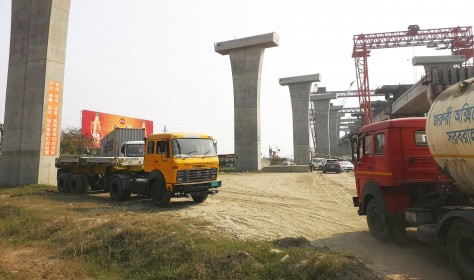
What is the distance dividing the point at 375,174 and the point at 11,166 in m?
21.2

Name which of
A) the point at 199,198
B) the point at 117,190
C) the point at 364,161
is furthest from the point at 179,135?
the point at 364,161

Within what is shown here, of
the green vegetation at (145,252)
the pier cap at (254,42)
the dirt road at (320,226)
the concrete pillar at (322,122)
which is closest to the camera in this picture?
the green vegetation at (145,252)

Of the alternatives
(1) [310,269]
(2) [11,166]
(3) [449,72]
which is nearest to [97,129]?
(2) [11,166]

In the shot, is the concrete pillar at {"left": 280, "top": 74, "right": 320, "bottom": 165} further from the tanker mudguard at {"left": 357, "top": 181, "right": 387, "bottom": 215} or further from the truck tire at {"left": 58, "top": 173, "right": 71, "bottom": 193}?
the tanker mudguard at {"left": 357, "top": 181, "right": 387, "bottom": 215}

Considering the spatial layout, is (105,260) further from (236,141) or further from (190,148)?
(236,141)

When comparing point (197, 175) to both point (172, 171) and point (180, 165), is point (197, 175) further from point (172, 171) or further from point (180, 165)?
point (172, 171)

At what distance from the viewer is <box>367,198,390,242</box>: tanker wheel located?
7.45m

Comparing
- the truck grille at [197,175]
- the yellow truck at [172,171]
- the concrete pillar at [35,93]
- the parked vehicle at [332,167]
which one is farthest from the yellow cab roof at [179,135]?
the parked vehicle at [332,167]

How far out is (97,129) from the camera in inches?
2281

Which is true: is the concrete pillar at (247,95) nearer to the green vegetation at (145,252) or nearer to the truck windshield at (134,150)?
the truck windshield at (134,150)

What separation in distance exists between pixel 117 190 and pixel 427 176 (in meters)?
12.0

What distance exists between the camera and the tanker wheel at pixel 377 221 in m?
7.45

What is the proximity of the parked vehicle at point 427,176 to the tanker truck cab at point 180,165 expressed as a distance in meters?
5.74

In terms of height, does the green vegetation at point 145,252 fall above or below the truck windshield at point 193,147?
below
